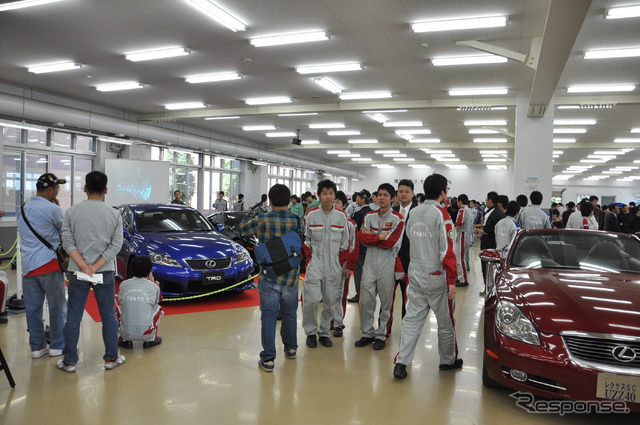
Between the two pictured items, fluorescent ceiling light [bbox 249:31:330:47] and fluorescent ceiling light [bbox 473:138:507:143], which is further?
fluorescent ceiling light [bbox 473:138:507:143]

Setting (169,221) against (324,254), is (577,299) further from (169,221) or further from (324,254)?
(169,221)

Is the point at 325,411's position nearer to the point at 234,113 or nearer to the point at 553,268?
the point at 553,268

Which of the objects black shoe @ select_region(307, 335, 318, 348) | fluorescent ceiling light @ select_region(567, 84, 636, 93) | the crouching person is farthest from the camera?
fluorescent ceiling light @ select_region(567, 84, 636, 93)

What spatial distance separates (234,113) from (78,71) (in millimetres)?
4493

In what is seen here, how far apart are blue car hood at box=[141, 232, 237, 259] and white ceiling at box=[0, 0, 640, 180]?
3135 millimetres

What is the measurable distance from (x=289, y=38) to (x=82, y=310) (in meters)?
5.29

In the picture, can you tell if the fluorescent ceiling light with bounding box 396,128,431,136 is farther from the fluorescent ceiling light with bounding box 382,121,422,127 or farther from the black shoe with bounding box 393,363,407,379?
the black shoe with bounding box 393,363,407,379

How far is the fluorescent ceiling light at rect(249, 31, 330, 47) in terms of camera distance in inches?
281

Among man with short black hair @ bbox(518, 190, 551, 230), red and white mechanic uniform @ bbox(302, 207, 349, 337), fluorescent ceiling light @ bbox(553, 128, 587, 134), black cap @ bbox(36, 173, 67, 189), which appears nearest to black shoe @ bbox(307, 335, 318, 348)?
red and white mechanic uniform @ bbox(302, 207, 349, 337)

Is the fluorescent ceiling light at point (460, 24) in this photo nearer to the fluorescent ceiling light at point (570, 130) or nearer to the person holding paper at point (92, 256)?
the person holding paper at point (92, 256)

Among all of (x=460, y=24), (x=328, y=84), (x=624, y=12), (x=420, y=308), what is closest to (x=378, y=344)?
(x=420, y=308)

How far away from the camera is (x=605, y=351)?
2.67 m

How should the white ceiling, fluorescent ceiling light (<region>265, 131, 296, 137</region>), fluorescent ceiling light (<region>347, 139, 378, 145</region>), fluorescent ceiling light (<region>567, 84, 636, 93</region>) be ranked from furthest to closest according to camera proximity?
1. fluorescent ceiling light (<region>347, 139, 378, 145</region>)
2. fluorescent ceiling light (<region>265, 131, 296, 137</region>)
3. fluorescent ceiling light (<region>567, 84, 636, 93</region>)
4. the white ceiling

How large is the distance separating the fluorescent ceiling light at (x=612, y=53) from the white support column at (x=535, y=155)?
2311 millimetres
